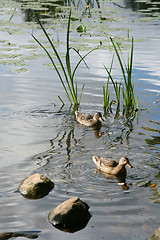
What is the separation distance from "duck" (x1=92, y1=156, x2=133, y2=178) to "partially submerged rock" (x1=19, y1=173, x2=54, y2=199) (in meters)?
0.87

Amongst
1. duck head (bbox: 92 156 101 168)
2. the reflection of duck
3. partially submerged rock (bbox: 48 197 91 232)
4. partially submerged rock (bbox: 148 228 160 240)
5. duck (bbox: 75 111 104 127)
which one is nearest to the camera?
partially submerged rock (bbox: 148 228 160 240)

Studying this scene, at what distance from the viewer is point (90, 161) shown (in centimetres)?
666

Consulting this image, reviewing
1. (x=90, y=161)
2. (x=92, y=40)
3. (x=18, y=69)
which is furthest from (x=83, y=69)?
Result: (x=90, y=161)

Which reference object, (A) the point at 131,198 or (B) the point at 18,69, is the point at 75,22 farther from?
(A) the point at 131,198

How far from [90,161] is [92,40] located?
782 centimetres

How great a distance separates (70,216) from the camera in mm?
5039

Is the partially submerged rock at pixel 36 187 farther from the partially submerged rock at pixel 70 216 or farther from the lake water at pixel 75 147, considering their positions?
the partially submerged rock at pixel 70 216

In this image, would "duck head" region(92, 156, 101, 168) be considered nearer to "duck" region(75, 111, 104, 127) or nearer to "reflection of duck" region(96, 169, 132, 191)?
"reflection of duck" region(96, 169, 132, 191)

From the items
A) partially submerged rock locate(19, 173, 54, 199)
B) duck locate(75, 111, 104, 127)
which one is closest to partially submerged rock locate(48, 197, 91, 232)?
partially submerged rock locate(19, 173, 54, 199)

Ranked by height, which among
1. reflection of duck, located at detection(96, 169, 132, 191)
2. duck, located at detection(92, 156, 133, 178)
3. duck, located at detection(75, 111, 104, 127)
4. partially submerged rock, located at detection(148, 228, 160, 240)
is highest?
partially submerged rock, located at detection(148, 228, 160, 240)

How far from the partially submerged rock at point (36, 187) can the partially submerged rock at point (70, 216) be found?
562 millimetres

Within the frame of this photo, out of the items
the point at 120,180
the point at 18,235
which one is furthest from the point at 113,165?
the point at 18,235

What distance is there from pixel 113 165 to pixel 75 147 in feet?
3.63

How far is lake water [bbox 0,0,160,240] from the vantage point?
5.08 metres
